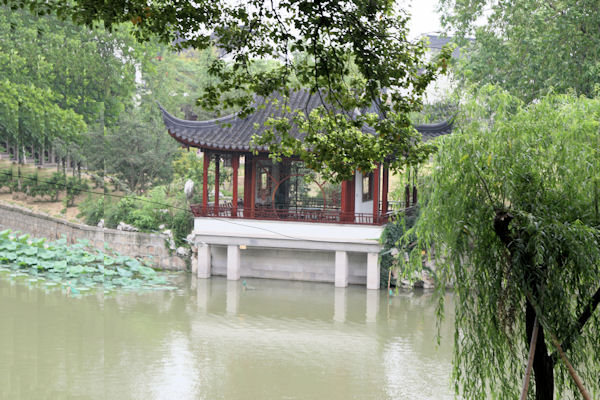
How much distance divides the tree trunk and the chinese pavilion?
10398 millimetres

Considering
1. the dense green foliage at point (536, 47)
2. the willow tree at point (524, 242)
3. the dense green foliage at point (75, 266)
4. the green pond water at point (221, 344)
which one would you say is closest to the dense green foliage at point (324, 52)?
the willow tree at point (524, 242)

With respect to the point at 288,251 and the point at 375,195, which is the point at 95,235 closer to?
the point at 288,251

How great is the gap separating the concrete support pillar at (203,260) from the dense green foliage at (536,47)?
724 cm

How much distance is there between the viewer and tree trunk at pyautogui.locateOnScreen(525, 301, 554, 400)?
5.15 meters

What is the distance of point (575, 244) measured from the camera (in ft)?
16.1

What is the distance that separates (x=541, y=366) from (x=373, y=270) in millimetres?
10753

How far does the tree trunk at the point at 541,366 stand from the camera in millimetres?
5152

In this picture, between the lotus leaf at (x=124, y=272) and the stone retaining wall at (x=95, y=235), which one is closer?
the lotus leaf at (x=124, y=272)

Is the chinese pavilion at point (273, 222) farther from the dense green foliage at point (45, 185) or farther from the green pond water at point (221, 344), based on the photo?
the dense green foliage at point (45, 185)

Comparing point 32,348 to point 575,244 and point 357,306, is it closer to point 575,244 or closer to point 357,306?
point 357,306

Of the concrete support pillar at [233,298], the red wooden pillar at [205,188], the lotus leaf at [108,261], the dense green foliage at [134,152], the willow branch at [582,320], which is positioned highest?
the dense green foliage at [134,152]

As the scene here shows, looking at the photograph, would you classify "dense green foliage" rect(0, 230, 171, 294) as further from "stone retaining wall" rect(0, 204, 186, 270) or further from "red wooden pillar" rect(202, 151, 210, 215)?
"red wooden pillar" rect(202, 151, 210, 215)

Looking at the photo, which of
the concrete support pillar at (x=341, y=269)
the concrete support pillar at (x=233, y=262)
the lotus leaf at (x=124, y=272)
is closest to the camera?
the concrete support pillar at (x=341, y=269)

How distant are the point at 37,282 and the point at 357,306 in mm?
7295
